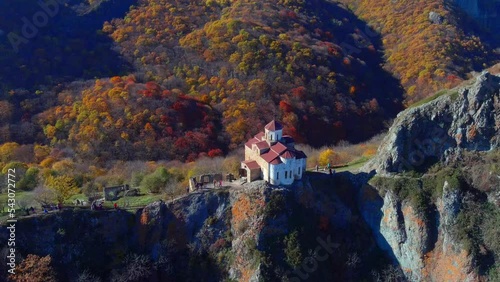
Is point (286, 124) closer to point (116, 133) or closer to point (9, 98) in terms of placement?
point (116, 133)

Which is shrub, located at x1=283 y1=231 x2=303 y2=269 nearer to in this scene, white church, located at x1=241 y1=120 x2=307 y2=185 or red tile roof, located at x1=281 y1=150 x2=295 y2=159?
white church, located at x1=241 y1=120 x2=307 y2=185

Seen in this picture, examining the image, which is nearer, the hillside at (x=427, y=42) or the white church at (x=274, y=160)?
the white church at (x=274, y=160)

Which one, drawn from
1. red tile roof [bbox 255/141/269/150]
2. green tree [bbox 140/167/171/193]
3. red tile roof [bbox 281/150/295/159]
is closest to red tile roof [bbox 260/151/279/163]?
red tile roof [bbox 281/150/295/159]

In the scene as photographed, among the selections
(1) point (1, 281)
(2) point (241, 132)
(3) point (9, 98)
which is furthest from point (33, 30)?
(1) point (1, 281)

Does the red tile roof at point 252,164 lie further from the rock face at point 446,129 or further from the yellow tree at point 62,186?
the yellow tree at point 62,186

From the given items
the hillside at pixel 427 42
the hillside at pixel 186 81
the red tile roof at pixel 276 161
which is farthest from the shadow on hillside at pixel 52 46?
the hillside at pixel 427 42

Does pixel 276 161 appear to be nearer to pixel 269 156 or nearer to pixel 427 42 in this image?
pixel 269 156
